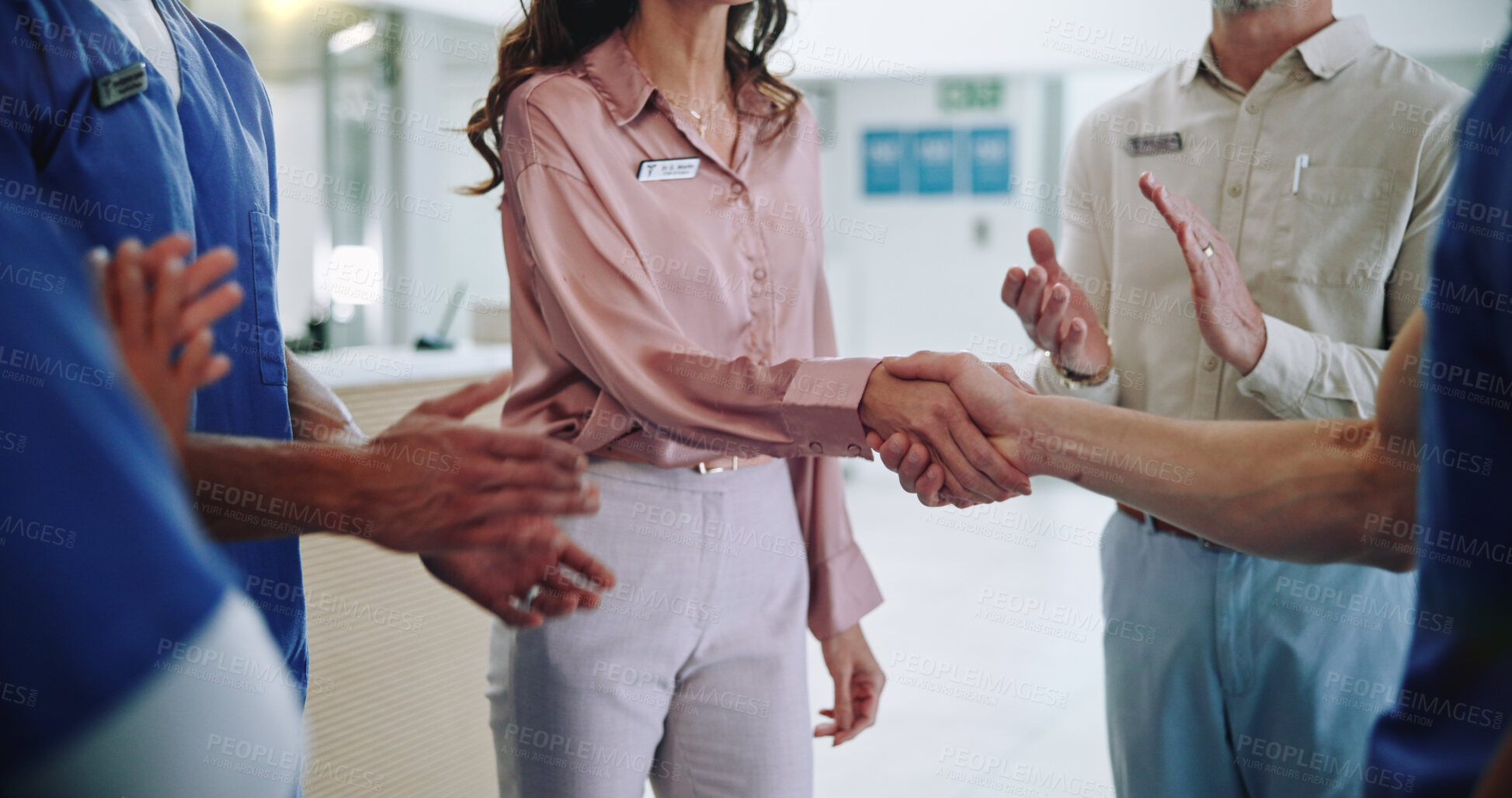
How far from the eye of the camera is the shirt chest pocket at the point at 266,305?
3.88 feet

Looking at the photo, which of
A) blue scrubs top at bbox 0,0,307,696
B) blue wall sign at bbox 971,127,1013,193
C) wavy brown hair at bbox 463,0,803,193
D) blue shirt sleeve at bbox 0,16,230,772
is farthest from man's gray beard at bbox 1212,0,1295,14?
blue wall sign at bbox 971,127,1013,193

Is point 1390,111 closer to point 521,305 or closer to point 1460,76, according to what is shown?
point 521,305

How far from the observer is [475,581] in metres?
1.23

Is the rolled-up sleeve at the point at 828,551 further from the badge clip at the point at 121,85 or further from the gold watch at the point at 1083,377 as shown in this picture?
the badge clip at the point at 121,85

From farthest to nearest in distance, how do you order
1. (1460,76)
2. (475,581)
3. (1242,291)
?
(1460,76)
(1242,291)
(475,581)

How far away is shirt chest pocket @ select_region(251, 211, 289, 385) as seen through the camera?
46.6 inches

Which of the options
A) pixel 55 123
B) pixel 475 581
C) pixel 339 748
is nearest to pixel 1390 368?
pixel 475 581

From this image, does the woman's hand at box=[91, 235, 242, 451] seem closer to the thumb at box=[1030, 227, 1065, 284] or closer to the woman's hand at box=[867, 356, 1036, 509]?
the woman's hand at box=[867, 356, 1036, 509]

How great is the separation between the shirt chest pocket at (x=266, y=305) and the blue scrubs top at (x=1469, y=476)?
1.11 metres

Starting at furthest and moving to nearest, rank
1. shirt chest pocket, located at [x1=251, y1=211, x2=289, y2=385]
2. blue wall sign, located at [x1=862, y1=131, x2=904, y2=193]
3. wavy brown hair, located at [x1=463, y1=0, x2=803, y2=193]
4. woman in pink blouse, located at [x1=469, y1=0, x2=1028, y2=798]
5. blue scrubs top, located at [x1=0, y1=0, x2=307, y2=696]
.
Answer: blue wall sign, located at [x1=862, y1=131, x2=904, y2=193] < wavy brown hair, located at [x1=463, y1=0, x2=803, y2=193] < woman in pink blouse, located at [x1=469, y1=0, x2=1028, y2=798] < shirt chest pocket, located at [x1=251, y1=211, x2=289, y2=385] < blue scrubs top, located at [x1=0, y1=0, x2=307, y2=696]

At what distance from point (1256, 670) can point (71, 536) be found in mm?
1459

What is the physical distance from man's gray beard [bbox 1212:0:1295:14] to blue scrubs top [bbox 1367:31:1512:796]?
1.08 m

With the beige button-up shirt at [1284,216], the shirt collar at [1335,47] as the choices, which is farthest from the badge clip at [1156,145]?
the shirt collar at [1335,47]

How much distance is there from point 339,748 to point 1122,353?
1.81 metres
